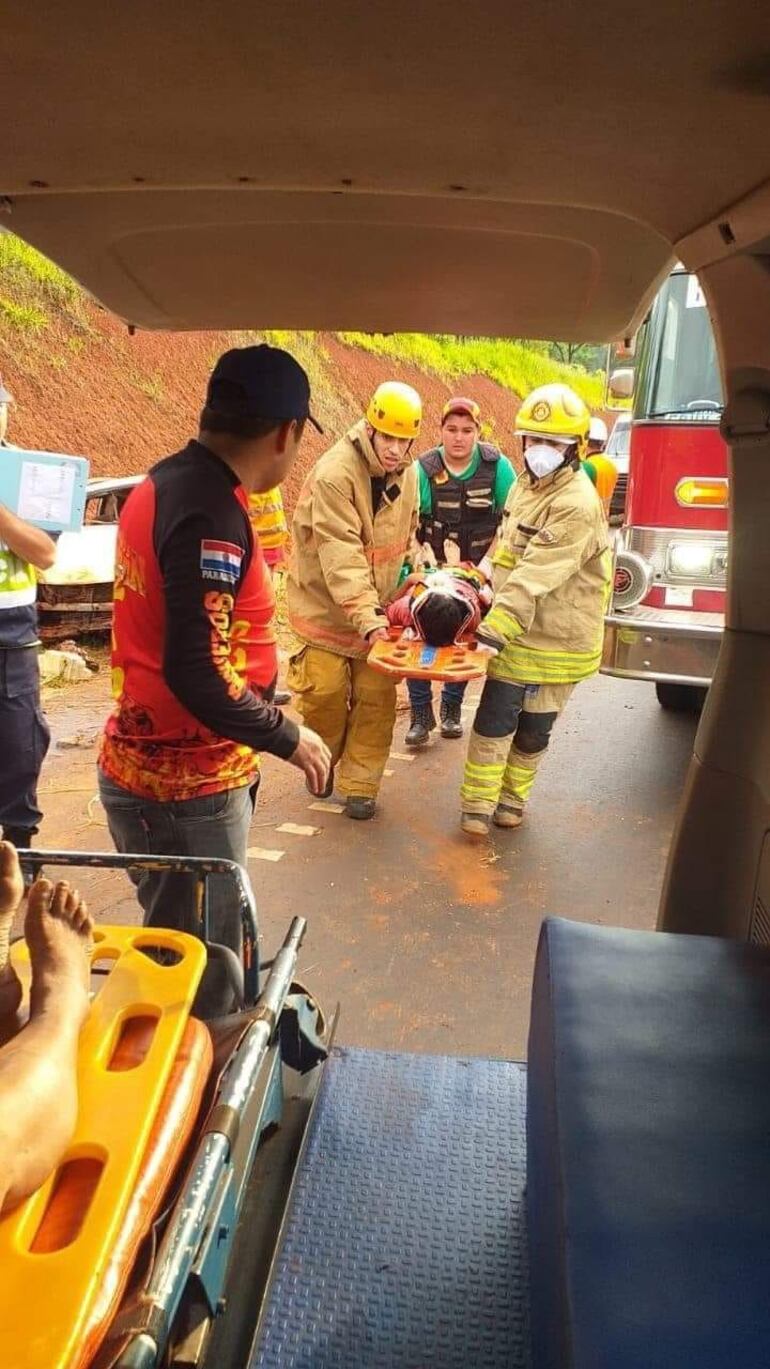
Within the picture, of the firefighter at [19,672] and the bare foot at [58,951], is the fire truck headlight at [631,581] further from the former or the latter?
the bare foot at [58,951]

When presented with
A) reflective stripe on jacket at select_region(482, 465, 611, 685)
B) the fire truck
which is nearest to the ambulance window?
the fire truck

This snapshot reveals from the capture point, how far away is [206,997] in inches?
88.0

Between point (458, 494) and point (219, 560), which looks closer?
point (219, 560)

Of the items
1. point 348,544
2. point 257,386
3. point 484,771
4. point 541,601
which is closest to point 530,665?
point 541,601

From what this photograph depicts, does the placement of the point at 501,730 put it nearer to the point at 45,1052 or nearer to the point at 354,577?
the point at 354,577

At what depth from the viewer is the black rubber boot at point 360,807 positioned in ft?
16.2

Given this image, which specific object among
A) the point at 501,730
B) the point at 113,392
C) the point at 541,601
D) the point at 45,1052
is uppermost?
the point at 113,392

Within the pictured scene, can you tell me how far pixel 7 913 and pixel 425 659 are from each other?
2788 mm

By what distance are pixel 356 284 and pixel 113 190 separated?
0.80 metres

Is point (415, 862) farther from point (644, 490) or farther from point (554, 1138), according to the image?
point (554, 1138)

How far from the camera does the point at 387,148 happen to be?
5.34 ft

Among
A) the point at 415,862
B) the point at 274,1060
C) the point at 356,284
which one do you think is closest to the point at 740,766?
the point at 274,1060

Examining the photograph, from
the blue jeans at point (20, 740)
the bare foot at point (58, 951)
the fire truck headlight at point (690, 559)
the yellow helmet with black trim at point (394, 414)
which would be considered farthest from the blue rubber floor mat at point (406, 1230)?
the fire truck headlight at point (690, 559)

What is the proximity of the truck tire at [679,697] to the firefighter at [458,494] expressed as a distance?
70.7 inches
